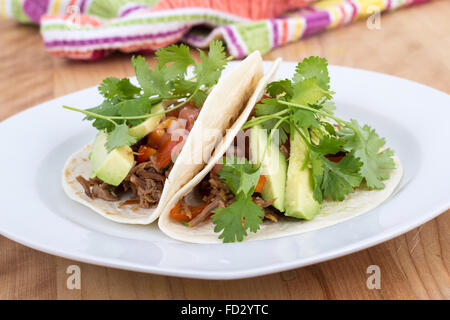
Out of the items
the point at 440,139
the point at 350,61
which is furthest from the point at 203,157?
the point at 350,61

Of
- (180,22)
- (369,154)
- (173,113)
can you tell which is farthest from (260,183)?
(180,22)

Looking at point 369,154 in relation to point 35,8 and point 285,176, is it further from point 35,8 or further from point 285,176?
point 35,8

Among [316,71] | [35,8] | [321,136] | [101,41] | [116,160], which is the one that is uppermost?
[316,71]

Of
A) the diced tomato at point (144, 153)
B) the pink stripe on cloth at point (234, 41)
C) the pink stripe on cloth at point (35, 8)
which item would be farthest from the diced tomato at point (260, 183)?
the pink stripe on cloth at point (35, 8)

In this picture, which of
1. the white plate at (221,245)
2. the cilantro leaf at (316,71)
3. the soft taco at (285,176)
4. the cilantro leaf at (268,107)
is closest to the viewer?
the white plate at (221,245)

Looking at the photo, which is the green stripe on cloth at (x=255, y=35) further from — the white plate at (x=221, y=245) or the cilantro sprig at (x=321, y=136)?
the cilantro sprig at (x=321, y=136)
